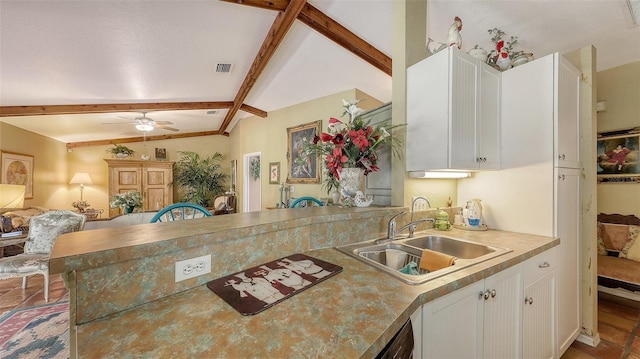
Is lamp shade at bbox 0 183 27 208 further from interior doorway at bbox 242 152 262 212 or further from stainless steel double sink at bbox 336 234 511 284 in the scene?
stainless steel double sink at bbox 336 234 511 284

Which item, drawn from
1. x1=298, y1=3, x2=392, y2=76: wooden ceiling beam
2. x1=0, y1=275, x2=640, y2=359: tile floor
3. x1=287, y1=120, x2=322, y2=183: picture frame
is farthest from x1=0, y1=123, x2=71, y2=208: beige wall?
x1=298, y1=3, x2=392, y2=76: wooden ceiling beam

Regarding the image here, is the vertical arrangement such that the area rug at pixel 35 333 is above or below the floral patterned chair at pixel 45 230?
below

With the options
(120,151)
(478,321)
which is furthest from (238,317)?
(120,151)

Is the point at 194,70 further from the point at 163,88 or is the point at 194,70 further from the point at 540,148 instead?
the point at 540,148

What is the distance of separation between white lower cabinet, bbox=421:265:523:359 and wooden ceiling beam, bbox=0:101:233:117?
5.07 m

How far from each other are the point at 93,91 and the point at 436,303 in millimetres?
4620

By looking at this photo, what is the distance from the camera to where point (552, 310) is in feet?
5.28

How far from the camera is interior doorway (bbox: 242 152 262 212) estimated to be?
262 inches

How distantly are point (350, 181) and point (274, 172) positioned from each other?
3891mm

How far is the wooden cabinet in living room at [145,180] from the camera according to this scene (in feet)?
19.0

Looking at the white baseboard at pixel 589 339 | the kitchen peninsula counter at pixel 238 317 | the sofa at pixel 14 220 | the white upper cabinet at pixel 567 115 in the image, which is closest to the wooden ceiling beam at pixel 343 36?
the white upper cabinet at pixel 567 115

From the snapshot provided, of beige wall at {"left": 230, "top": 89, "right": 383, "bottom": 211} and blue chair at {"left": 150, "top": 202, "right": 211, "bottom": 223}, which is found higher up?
beige wall at {"left": 230, "top": 89, "right": 383, "bottom": 211}

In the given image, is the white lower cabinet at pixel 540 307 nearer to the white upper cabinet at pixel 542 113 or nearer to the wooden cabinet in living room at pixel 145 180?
the white upper cabinet at pixel 542 113

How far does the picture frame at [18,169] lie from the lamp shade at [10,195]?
0.91 m
